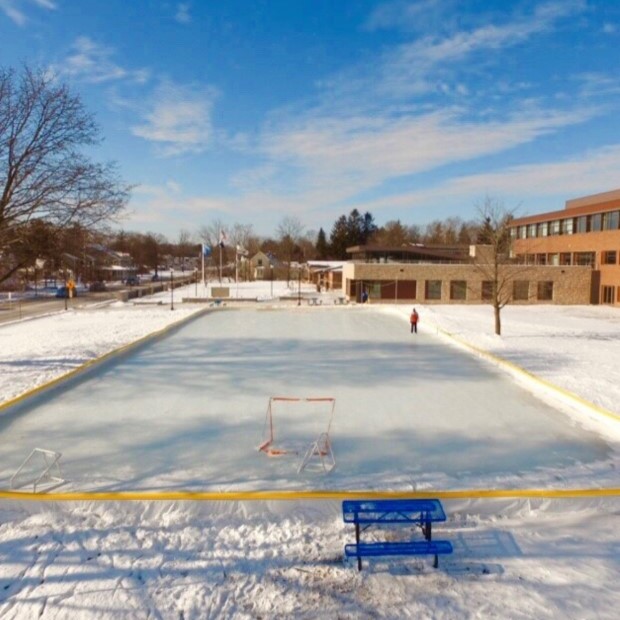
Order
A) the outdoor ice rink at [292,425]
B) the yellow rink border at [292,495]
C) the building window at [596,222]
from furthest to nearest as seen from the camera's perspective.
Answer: the building window at [596,222] < the outdoor ice rink at [292,425] < the yellow rink border at [292,495]

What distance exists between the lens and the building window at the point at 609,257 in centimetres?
4036

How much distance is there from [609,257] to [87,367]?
42.8 metres

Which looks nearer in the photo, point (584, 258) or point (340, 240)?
point (584, 258)

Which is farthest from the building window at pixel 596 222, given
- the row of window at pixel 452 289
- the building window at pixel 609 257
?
the row of window at pixel 452 289

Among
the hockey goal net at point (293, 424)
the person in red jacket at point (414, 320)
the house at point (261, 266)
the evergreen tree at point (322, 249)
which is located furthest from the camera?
the evergreen tree at point (322, 249)

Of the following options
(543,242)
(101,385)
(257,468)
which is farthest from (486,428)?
(543,242)

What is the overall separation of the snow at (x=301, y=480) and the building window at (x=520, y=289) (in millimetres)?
26662

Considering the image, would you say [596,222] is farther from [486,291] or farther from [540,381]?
[540,381]

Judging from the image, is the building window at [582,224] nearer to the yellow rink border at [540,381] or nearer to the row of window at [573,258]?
the row of window at [573,258]

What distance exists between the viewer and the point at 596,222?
43625mm

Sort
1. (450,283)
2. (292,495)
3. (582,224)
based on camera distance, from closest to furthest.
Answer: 1. (292,495)
2. (450,283)
3. (582,224)

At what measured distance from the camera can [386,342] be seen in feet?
65.7

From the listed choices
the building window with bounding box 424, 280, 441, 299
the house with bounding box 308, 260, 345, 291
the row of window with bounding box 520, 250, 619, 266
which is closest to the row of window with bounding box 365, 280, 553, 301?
the building window with bounding box 424, 280, 441, 299

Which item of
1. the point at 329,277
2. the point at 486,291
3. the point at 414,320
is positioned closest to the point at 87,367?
the point at 414,320
